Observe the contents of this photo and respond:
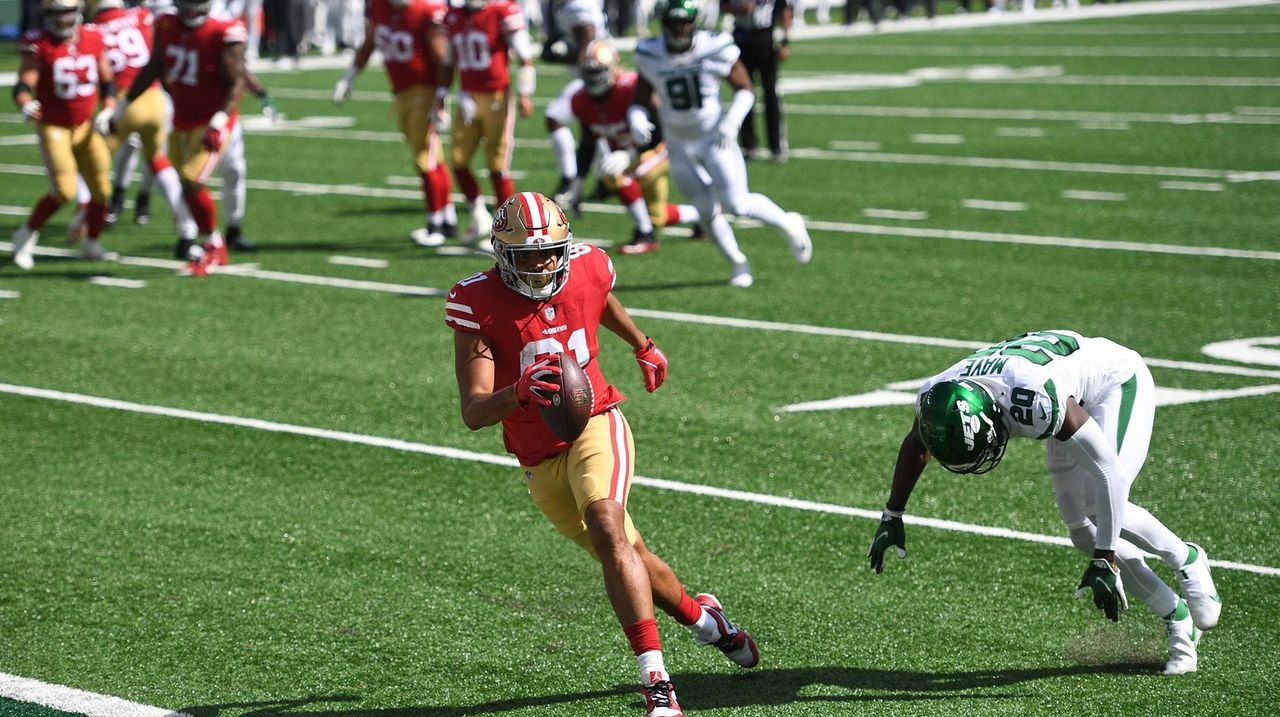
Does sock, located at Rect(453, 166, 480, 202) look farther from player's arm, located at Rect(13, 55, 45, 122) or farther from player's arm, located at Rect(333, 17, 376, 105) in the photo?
player's arm, located at Rect(13, 55, 45, 122)

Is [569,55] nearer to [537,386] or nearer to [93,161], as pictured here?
[93,161]

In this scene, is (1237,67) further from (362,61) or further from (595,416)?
(595,416)

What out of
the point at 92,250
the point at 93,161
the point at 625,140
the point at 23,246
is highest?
the point at 93,161

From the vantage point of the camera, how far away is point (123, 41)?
1364 centimetres

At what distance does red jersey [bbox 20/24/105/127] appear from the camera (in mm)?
12312

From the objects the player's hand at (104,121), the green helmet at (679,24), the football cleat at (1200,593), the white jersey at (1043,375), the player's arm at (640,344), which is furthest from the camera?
the player's hand at (104,121)

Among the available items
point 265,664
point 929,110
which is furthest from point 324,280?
point 929,110

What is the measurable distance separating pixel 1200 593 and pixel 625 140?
9.17 m

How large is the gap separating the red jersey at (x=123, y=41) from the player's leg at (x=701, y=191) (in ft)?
15.4

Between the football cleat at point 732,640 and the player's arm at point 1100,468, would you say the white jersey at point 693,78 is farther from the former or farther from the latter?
the player's arm at point 1100,468

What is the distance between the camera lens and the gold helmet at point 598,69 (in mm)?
13453

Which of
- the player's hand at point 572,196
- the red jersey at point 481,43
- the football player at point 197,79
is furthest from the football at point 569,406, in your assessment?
the player's hand at point 572,196

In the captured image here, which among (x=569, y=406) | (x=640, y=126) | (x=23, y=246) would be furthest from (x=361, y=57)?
(x=569, y=406)

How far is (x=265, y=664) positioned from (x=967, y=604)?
2434 millimetres
